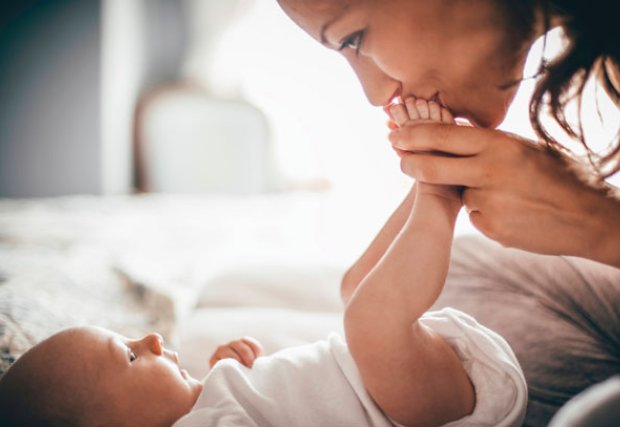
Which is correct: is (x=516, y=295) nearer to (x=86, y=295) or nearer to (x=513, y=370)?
(x=513, y=370)

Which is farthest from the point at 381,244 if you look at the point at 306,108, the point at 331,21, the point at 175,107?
the point at 175,107

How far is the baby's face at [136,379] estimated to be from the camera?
2.27ft

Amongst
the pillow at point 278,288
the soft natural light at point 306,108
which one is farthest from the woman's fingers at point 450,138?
the soft natural light at point 306,108

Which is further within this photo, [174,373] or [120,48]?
[120,48]

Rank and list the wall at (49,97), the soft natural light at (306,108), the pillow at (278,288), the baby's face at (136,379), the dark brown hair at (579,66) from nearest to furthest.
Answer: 1. the dark brown hair at (579,66)
2. the baby's face at (136,379)
3. the pillow at (278,288)
4. the soft natural light at (306,108)
5. the wall at (49,97)

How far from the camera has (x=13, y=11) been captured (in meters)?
2.67

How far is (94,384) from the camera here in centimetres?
69

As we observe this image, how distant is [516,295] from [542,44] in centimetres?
38

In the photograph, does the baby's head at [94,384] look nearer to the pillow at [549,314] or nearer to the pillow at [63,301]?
the pillow at [63,301]

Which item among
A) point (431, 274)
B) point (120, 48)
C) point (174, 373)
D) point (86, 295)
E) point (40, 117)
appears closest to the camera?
point (431, 274)

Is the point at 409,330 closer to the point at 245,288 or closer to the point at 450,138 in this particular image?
the point at 450,138

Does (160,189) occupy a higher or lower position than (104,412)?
lower

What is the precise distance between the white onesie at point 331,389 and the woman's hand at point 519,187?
14 cm

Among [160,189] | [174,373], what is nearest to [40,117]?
[160,189]
